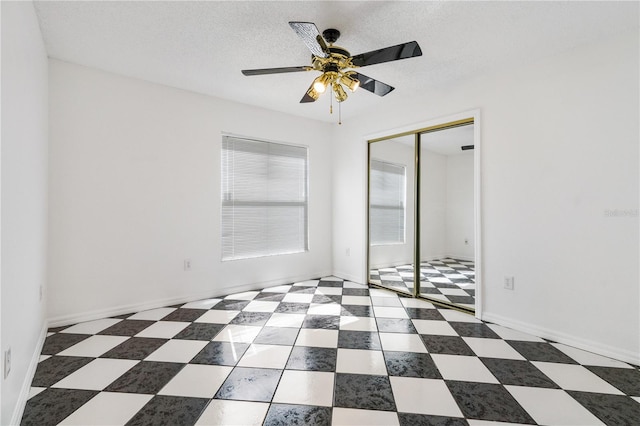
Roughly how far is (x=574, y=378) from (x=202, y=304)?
10.8 feet

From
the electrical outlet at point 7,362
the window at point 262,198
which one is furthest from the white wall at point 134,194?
the electrical outlet at point 7,362

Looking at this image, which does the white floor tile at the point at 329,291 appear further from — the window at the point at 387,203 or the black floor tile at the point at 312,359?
the black floor tile at the point at 312,359

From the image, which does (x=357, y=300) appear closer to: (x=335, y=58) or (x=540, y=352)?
(x=540, y=352)

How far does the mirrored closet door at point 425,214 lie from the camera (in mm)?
3203

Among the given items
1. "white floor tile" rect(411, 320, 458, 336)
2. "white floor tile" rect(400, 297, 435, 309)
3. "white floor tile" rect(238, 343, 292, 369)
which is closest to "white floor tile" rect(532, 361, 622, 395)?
"white floor tile" rect(411, 320, 458, 336)

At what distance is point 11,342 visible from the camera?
148cm

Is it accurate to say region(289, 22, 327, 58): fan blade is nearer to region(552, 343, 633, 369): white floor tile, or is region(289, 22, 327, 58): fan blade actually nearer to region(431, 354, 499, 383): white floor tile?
region(431, 354, 499, 383): white floor tile

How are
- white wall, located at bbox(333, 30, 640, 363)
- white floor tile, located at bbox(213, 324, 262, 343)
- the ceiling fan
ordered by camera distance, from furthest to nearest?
white floor tile, located at bbox(213, 324, 262, 343)
white wall, located at bbox(333, 30, 640, 363)
the ceiling fan

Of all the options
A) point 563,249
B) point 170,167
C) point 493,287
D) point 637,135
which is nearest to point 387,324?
point 493,287

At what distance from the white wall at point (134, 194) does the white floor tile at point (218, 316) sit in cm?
53

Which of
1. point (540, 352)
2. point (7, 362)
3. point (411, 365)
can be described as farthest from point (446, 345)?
point (7, 362)

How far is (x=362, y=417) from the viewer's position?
1.54 m

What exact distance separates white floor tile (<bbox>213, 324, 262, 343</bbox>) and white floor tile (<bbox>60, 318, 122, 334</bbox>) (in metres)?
1.07

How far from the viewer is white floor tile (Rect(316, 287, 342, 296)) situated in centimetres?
378
